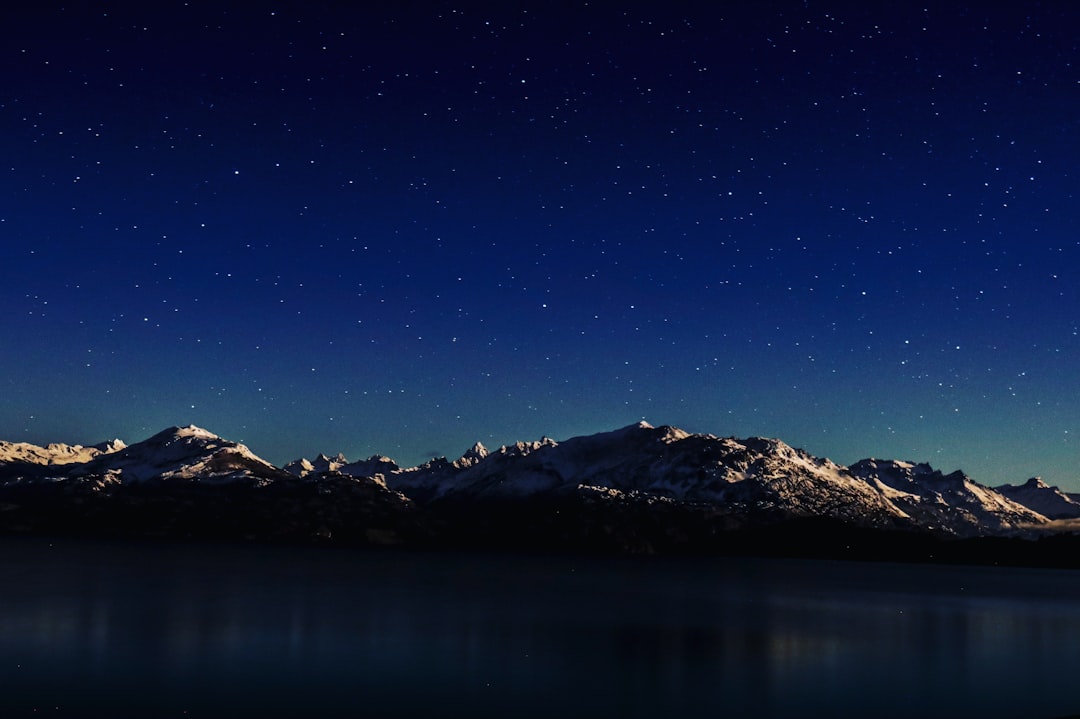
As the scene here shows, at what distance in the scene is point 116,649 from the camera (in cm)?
6531

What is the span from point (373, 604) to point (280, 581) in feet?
168

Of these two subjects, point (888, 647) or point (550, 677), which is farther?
Result: point (888, 647)

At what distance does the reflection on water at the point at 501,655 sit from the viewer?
164ft

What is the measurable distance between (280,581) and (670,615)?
77.8 metres

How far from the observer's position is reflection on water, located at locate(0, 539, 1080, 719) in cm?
5006

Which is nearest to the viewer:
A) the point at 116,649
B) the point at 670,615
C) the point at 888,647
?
the point at 116,649

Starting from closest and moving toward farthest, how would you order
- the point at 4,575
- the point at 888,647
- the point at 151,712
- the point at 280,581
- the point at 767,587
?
the point at 151,712 → the point at 888,647 → the point at 4,575 → the point at 280,581 → the point at 767,587

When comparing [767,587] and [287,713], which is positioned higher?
[287,713]

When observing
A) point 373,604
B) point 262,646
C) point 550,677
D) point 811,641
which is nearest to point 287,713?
point 550,677

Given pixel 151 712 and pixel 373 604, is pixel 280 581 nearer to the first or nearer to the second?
pixel 373 604

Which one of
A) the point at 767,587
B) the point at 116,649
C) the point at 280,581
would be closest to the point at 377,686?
the point at 116,649

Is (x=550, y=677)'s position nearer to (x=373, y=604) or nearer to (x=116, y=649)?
(x=116, y=649)

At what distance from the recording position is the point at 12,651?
60.7 metres

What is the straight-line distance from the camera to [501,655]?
227 feet
